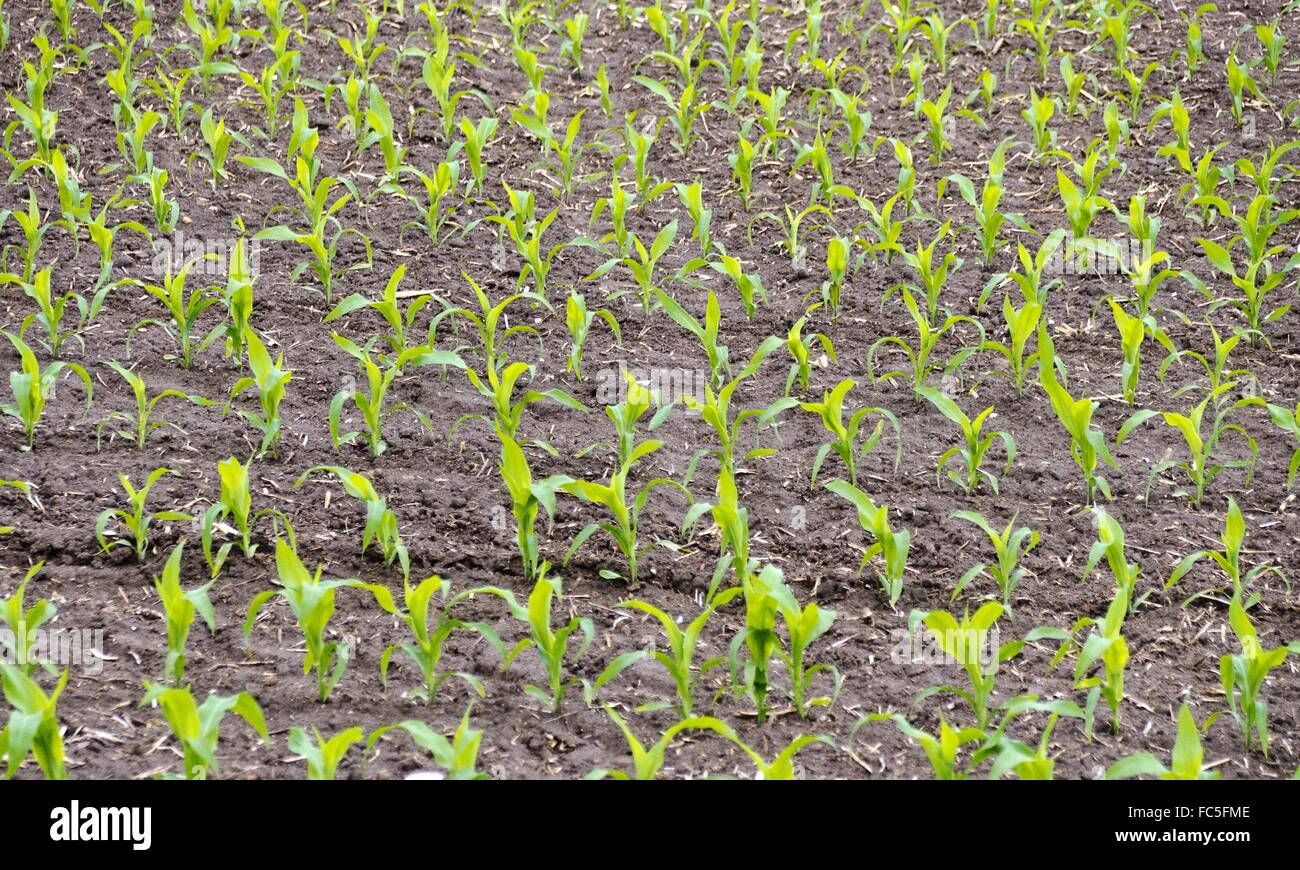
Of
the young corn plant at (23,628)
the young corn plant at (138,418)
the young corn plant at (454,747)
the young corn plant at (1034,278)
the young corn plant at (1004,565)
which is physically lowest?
the young corn plant at (454,747)

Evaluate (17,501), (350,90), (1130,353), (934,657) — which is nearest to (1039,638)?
(934,657)

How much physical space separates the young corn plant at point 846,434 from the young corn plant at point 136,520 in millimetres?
1756

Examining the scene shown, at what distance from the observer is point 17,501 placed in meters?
3.63

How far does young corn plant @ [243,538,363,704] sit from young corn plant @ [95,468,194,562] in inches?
20.8

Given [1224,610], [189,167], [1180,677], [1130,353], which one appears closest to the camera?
[1180,677]

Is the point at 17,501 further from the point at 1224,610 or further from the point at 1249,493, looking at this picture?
the point at 1249,493

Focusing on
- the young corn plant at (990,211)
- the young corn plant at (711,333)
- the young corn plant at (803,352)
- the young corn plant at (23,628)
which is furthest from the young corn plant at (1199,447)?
the young corn plant at (23,628)

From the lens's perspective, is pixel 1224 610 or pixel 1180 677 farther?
pixel 1224 610

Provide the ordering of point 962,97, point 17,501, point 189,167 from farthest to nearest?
1. point 962,97
2. point 189,167
3. point 17,501

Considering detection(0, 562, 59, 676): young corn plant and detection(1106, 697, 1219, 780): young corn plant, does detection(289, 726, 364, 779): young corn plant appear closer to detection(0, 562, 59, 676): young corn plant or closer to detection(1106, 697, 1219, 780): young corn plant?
detection(0, 562, 59, 676): young corn plant

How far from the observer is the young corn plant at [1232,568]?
10.7 ft

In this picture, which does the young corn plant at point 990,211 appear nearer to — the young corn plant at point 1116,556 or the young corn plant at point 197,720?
the young corn plant at point 1116,556

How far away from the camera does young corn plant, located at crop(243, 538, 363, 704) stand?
2883 millimetres
